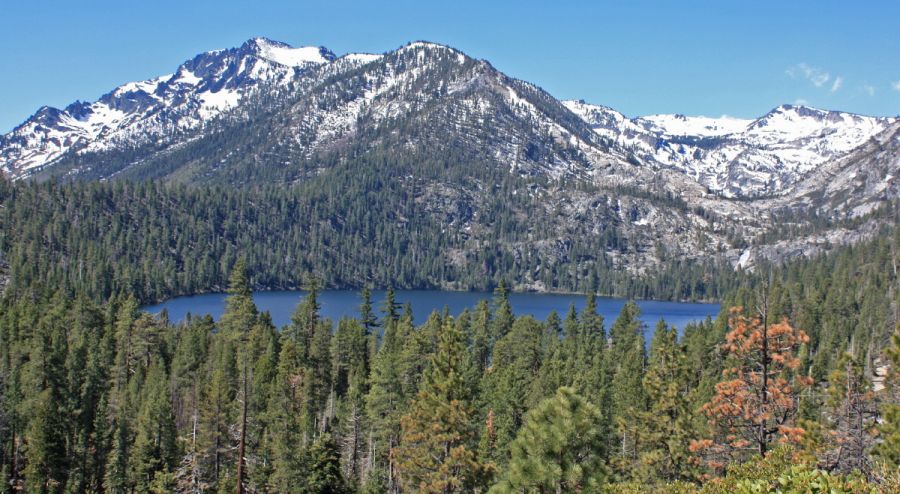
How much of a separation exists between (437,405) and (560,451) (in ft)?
53.8

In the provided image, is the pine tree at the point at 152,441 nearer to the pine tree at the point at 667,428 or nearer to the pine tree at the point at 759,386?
the pine tree at the point at 667,428

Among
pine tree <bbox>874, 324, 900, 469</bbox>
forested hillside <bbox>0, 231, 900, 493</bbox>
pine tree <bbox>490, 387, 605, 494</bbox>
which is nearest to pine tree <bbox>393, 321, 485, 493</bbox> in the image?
forested hillside <bbox>0, 231, 900, 493</bbox>

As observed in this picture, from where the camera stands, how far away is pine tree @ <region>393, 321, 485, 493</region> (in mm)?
44906

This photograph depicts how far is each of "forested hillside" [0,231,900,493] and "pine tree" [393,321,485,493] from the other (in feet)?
0.48

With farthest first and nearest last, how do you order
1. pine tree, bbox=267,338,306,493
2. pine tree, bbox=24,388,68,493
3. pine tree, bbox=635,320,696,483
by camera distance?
pine tree, bbox=24,388,68,493
pine tree, bbox=267,338,306,493
pine tree, bbox=635,320,696,483

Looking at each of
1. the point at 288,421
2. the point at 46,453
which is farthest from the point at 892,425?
the point at 46,453

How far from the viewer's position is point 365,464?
80000 millimetres

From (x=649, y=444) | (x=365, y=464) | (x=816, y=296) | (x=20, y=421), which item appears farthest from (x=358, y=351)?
(x=816, y=296)

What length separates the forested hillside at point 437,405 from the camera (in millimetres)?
27797

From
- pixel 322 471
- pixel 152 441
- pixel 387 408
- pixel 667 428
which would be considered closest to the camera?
pixel 667 428

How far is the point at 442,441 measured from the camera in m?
46.1

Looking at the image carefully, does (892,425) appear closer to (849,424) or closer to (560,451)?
(849,424)

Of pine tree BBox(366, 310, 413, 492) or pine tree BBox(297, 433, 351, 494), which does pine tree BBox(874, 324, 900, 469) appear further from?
pine tree BBox(366, 310, 413, 492)

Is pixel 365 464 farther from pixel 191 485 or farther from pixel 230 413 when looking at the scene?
pixel 191 485
